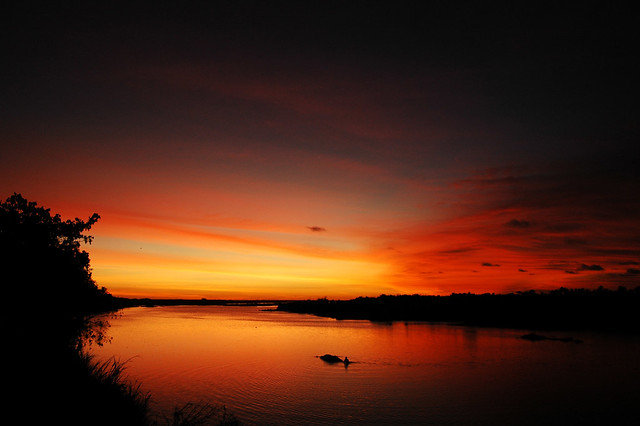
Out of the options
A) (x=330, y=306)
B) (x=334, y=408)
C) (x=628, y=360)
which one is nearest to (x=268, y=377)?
(x=334, y=408)

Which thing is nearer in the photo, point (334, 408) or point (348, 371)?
point (334, 408)

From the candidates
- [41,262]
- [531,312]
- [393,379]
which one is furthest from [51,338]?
[531,312]

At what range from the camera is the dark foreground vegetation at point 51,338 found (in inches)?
521

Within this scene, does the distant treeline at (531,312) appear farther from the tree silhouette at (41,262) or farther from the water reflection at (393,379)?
the tree silhouette at (41,262)

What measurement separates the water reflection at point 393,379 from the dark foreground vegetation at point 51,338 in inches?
259

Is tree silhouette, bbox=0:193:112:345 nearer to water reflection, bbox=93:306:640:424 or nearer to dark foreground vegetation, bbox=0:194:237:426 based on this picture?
dark foreground vegetation, bbox=0:194:237:426

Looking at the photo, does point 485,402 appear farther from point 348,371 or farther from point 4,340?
point 4,340

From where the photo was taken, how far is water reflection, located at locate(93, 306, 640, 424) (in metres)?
25.9

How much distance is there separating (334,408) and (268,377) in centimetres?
1158

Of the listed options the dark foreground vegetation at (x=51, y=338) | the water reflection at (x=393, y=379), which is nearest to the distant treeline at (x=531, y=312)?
the water reflection at (x=393, y=379)

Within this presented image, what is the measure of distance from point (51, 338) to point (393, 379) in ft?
85.2

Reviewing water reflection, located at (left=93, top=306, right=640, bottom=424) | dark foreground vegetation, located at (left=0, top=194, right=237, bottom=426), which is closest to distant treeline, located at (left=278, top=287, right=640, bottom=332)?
water reflection, located at (left=93, top=306, right=640, bottom=424)

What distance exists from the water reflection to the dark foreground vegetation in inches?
259

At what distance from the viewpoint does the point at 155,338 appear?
208ft
